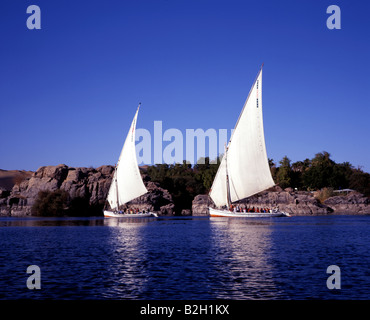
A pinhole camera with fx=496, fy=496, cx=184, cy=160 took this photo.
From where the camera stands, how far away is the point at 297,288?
21609mm

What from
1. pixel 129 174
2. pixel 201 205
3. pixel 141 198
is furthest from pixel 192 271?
pixel 201 205

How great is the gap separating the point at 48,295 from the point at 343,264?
17.8m

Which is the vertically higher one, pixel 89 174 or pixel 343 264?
pixel 89 174

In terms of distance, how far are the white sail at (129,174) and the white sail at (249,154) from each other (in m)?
19.9

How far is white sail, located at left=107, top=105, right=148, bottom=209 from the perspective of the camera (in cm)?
10084

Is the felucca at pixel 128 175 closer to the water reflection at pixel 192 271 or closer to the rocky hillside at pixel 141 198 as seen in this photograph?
the rocky hillside at pixel 141 198

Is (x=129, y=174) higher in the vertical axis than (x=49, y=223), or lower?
higher

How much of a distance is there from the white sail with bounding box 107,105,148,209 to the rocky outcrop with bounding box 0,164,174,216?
3273 cm

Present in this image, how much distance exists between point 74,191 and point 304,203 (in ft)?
213

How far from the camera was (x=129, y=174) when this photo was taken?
10244 centimetres

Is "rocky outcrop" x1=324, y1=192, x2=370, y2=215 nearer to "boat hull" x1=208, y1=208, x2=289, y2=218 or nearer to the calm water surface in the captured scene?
"boat hull" x1=208, y1=208, x2=289, y2=218

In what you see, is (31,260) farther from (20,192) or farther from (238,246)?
(20,192)

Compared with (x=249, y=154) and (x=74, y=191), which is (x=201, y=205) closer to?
(x=74, y=191)
